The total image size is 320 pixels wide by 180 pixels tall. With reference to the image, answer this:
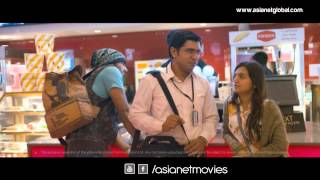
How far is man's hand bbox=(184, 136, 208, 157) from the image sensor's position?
1.76 metres

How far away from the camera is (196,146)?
1.76 m

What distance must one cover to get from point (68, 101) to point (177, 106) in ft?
1.64

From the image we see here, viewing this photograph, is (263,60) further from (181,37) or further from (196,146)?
(196,146)

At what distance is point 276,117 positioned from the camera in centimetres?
176

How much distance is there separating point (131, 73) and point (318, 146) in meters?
0.94

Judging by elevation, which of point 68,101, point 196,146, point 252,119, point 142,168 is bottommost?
point 142,168

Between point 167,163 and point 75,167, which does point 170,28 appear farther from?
point 75,167

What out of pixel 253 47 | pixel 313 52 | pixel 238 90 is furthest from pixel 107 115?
pixel 313 52

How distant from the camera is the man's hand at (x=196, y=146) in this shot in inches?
69.3

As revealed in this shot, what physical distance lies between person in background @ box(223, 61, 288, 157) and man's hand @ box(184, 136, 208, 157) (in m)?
0.12
